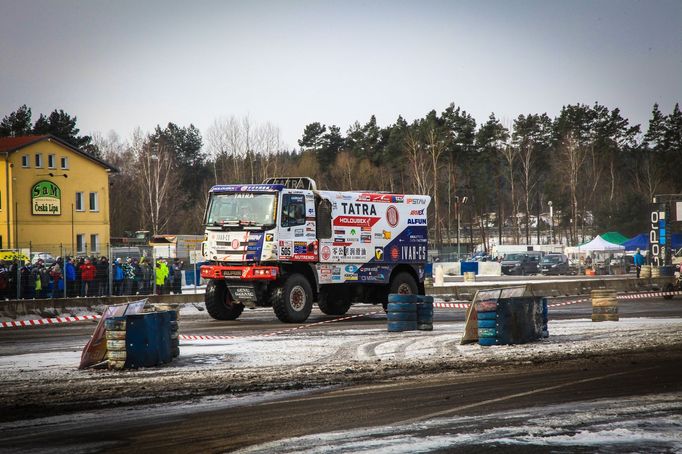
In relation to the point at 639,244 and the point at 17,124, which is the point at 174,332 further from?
the point at 17,124

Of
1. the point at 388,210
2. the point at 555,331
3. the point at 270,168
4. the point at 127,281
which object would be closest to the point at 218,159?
the point at 270,168

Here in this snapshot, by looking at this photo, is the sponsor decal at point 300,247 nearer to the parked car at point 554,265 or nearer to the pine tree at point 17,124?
the parked car at point 554,265

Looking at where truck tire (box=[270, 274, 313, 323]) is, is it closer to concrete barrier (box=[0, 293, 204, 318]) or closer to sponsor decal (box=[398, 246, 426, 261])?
sponsor decal (box=[398, 246, 426, 261])

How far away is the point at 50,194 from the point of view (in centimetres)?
6462

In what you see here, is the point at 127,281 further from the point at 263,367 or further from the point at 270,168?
the point at 270,168

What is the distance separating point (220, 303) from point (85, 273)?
8.63m

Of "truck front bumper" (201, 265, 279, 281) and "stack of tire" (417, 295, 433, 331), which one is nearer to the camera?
"stack of tire" (417, 295, 433, 331)

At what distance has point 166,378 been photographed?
13281 millimetres

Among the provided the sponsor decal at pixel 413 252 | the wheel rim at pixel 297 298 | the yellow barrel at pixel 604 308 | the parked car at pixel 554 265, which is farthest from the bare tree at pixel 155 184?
the yellow barrel at pixel 604 308

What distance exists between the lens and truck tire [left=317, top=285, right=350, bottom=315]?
26.3 metres

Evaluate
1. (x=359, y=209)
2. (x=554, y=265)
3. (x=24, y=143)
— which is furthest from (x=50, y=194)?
(x=359, y=209)

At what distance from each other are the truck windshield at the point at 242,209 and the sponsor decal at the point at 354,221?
7.11 ft

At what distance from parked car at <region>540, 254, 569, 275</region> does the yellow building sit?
3012 cm

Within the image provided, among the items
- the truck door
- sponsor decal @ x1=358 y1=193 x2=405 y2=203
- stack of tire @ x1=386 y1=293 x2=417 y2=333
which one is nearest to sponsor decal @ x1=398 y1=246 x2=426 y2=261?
sponsor decal @ x1=358 y1=193 x2=405 y2=203
